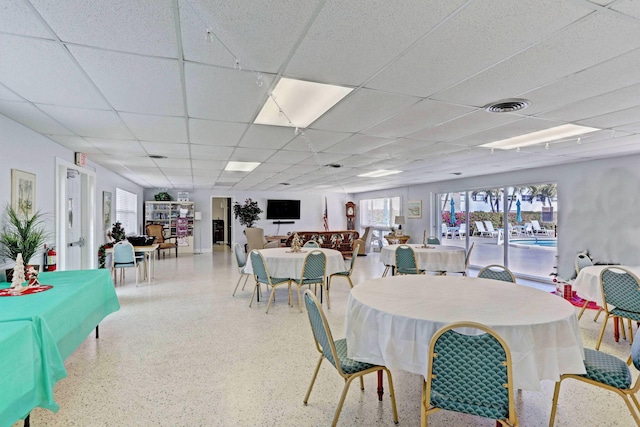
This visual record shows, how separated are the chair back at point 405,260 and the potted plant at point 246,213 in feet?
27.2

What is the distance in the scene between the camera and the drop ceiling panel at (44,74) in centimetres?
206

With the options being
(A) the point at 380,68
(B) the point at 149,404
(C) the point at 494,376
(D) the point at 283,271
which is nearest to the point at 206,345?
(B) the point at 149,404

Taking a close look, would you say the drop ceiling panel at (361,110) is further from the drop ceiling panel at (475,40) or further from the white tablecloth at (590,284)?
the white tablecloth at (590,284)

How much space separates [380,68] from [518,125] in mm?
2329

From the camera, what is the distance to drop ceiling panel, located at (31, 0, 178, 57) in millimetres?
1638

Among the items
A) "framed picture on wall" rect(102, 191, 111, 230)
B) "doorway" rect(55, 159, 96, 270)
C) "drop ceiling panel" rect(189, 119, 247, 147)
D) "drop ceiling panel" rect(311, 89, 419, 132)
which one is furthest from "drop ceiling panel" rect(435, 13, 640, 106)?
"framed picture on wall" rect(102, 191, 111, 230)

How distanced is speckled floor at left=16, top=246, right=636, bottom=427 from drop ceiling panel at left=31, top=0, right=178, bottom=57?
8.00 feet

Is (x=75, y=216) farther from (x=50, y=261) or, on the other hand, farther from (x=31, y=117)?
(x=31, y=117)

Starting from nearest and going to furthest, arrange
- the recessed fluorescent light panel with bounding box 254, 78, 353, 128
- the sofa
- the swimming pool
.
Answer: the recessed fluorescent light panel with bounding box 254, 78, 353, 128 → the swimming pool → the sofa

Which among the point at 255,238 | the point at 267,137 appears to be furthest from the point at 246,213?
the point at 267,137

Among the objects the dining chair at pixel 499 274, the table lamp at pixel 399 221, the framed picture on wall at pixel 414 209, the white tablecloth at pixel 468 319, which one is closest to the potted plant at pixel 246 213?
the table lamp at pixel 399 221

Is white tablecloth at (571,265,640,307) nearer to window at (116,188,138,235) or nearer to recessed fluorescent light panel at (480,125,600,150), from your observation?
recessed fluorescent light panel at (480,125,600,150)

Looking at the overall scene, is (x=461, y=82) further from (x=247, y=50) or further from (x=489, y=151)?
(x=489, y=151)

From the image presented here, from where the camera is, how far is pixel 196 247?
12.7 metres
